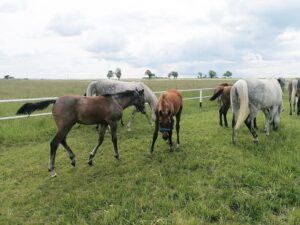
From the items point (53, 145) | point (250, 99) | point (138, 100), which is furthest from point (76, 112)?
point (250, 99)

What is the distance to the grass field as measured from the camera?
4.36m

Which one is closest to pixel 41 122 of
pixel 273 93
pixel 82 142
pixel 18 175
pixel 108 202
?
pixel 82 142

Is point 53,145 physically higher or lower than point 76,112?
lower

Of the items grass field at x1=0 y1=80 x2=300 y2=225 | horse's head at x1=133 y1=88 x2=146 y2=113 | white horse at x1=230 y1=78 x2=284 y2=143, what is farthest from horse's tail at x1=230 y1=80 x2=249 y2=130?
horse's head at x1=133 y1=88 x2=146 y2=113

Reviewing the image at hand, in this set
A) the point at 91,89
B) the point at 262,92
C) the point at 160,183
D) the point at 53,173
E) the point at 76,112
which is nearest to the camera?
the point at 160,183

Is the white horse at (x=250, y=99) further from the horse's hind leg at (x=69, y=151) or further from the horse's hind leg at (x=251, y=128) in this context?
the horse's hind leg at (x=69, y=151)

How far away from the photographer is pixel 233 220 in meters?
4.21

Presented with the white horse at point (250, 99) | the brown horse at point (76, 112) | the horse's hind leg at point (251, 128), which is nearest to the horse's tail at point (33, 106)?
the brown horse at point (76, 112)

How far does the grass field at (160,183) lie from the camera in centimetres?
436

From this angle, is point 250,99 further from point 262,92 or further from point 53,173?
point 53,173

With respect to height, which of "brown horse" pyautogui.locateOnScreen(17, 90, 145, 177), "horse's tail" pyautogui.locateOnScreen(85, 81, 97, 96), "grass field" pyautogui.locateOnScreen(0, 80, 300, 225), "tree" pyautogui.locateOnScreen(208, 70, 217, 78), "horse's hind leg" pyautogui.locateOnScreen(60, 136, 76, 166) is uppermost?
"tree" pyautogui.locateOnScreen(208, 70, 217, 78)

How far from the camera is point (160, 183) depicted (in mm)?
5332

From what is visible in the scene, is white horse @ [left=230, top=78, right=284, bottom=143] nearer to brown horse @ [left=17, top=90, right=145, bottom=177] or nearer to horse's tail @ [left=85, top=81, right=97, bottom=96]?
brown horse @ [left=17, top=90, right=145, bottom=177]

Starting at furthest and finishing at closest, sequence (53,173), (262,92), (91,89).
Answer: (91,89) < (262,92) < (53,173)
